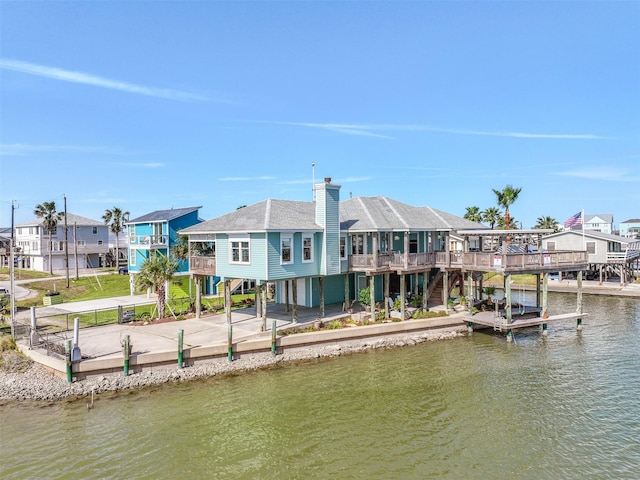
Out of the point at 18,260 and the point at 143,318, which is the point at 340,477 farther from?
the point at 18,260

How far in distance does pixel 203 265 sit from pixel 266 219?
5.56 meters

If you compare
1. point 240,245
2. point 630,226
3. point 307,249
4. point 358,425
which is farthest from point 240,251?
point 630,226

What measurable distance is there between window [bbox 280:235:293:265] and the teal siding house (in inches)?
2.1

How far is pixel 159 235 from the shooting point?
35.2 metres

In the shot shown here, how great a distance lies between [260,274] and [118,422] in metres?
9.80

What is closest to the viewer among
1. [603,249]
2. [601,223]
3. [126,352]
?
[126,352]

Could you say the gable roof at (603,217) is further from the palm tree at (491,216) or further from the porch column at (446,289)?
the porch column at (446,289)

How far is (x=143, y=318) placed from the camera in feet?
83.9

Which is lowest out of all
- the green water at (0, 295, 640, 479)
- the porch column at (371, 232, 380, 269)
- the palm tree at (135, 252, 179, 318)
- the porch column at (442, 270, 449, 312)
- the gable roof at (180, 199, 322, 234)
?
the green water at (0, 295, 640, 479)

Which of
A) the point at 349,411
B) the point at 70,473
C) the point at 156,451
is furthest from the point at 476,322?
the point at 70,473

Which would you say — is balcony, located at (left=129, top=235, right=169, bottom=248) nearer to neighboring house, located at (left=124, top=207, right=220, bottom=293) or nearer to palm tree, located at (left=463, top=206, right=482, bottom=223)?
neighboring house, located at (left=124, top=207, right=220, bottom=293)

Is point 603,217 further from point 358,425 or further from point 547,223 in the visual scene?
point 358,425

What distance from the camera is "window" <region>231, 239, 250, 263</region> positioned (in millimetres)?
23250

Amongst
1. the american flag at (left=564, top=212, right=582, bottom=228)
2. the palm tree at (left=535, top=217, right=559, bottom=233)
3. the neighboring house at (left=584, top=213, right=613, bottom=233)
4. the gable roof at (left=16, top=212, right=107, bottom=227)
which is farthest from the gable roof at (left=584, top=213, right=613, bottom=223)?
the gable roof at (left=16, top=212, right=107, bottom=227)
